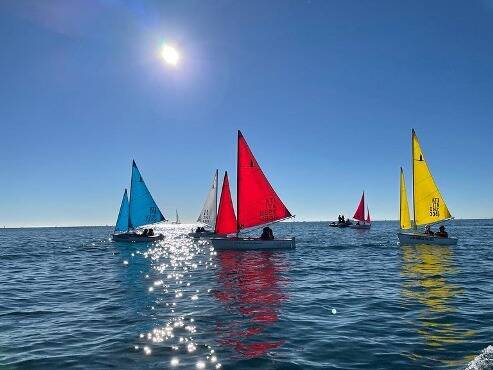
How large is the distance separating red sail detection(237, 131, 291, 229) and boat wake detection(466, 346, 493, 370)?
32728 mm

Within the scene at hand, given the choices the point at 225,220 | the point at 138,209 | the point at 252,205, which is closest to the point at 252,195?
the point at 252,205

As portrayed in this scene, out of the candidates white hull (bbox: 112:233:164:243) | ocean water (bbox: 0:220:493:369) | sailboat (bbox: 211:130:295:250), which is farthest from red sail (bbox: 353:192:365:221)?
ocean water (bbox: 0:220:493:369)

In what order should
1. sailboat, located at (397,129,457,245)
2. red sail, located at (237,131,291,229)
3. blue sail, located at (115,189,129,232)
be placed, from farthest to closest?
blue sail, located at (115,189,129,232) < sailboat, located at (397,129,457,245) < red sail, located at (237,131,291,229)

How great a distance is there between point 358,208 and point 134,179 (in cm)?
7443

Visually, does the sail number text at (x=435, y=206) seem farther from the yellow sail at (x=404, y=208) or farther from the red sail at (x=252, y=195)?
the red sail at (x=252, y=195)

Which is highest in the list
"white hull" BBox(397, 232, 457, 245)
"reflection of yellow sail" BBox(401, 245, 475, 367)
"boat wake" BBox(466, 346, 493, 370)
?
"white hull" BBox(397, 232, 457, 245)

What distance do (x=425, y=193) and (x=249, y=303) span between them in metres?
38.3

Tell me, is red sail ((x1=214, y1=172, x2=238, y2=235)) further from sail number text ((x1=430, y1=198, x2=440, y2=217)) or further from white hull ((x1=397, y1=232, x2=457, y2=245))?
sail number text ((x1=430, y1=198, x2=440, y2=217))

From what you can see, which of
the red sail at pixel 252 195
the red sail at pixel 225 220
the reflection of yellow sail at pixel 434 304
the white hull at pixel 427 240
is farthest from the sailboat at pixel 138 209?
the reflection of yellow sail at pixel 434 304

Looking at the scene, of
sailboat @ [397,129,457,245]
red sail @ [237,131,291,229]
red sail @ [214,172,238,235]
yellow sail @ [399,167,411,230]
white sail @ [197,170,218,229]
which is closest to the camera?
red sail @ [237,131,291,229]

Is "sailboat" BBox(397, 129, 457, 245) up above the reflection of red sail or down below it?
above

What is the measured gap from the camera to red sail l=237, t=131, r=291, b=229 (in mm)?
42312

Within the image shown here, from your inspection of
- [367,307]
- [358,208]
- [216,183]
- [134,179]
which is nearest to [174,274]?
[367,307]

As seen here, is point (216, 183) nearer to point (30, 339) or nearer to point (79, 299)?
point (79, 299)
